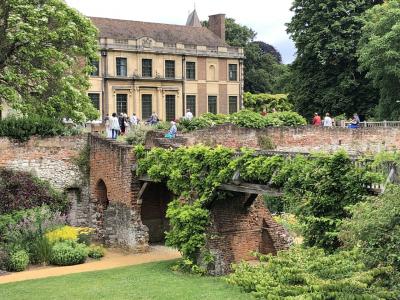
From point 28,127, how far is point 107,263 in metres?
7.05

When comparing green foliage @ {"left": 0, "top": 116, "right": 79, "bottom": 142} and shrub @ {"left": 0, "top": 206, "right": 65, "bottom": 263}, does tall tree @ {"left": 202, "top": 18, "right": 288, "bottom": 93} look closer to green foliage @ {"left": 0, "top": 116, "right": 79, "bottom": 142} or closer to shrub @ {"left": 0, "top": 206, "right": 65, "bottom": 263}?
green foliage @ {"left": 0, "top": 116, "right": 79, "bottom": 142}

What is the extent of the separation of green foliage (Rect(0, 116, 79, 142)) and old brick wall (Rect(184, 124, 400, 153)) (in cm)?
546

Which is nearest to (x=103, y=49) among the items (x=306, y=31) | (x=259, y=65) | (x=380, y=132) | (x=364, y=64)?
(x=306, y=31)

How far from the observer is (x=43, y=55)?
72.6 ft

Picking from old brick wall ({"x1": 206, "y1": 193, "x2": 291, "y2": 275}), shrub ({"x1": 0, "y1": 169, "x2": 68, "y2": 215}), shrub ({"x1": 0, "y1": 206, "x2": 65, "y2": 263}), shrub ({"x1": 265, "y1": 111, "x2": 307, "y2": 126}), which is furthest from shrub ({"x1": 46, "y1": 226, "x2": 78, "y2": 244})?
shrub ({"x1": 265, "y1": 111, "x2": 307, "y2": 126})

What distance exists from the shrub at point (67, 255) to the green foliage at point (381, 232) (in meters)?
11.4

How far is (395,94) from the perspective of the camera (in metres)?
40.2

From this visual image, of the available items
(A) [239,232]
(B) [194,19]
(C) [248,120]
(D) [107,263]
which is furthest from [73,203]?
(B) [194,19]

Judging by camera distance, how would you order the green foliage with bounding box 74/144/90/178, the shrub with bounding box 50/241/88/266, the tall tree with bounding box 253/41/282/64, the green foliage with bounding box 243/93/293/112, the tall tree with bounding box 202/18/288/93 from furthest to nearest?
the tall tree with bounding box 253/41/282/64
the tall tree with bounding box 202/18/288/93
the green foliage with bounding box 243/93/293/112
the green foliage with bounding box 74/144/90/178
the shrub with bounding box 50/241/88/266

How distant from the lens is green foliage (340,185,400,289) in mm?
11555

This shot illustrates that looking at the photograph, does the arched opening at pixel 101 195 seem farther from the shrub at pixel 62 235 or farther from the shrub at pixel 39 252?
the shrub at pixel 39 252

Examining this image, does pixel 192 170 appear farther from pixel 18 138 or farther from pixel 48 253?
pixel 18 138

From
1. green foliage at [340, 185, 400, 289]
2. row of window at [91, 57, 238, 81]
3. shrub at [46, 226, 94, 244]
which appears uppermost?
row of window at [91, 57, 238, 81]

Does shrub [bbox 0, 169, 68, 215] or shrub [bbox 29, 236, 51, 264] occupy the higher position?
shrub [bbox 0, 169, 68, 215]
